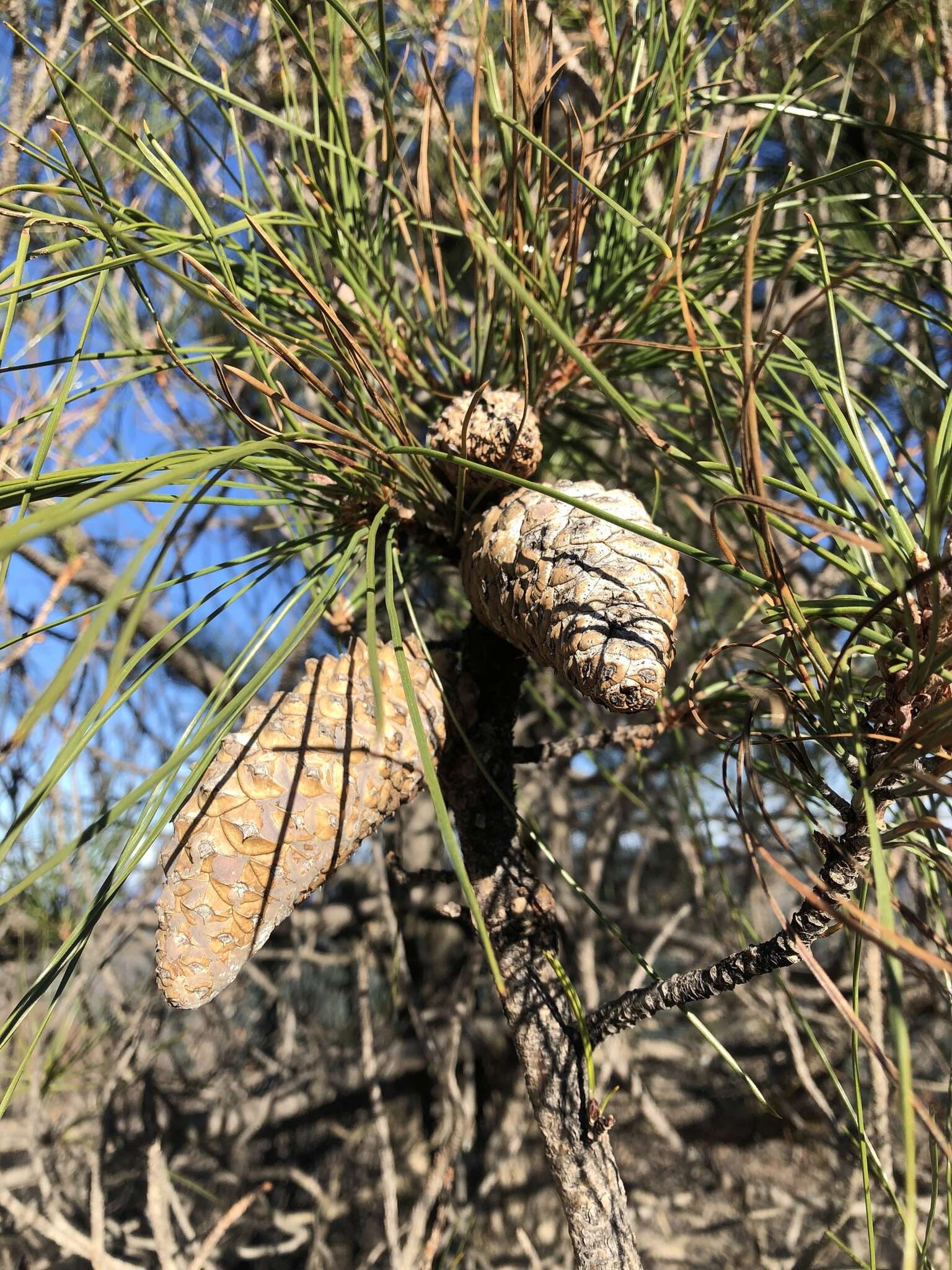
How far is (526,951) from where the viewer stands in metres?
0.35

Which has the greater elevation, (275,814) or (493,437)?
(493,437)

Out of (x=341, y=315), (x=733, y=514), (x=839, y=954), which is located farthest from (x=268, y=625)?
(x=839, y=954)

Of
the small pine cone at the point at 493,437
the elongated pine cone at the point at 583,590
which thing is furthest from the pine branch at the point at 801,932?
the small pine cone at the point at 493,437

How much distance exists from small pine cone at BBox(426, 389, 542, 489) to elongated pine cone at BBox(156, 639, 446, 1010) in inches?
3.6

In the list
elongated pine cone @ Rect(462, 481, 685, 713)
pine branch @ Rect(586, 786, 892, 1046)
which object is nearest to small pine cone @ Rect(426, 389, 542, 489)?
elongated pine cone @ Rect(462, 481, 685, 713)

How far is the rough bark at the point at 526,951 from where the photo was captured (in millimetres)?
320

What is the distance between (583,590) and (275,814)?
4.9 inches

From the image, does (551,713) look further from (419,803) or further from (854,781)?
(419,803)

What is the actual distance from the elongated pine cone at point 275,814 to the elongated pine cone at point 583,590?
0.06m

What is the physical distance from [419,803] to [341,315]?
2.36 feet

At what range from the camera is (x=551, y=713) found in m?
0.46

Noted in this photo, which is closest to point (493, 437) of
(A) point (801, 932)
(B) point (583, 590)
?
(B) point (583, 590)

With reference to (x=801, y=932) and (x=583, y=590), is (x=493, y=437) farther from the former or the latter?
(x=801, y=932)

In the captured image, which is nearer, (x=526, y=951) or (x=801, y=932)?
(x=801, y=932)
